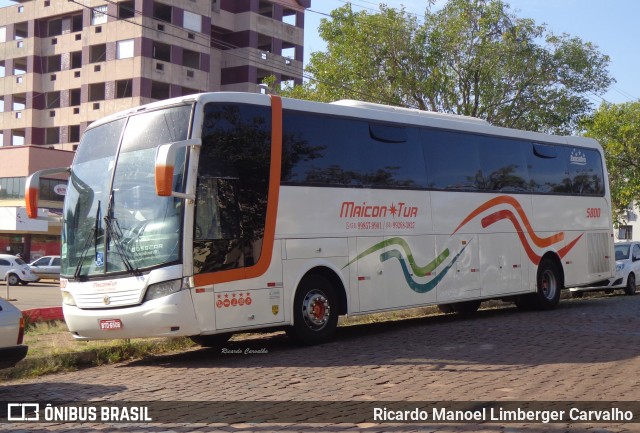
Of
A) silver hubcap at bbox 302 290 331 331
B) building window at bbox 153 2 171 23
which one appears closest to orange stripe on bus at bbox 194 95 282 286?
silver hubcap at bbox 302 290 331 331

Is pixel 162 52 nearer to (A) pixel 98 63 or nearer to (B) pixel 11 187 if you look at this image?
(A) pixel 98 63

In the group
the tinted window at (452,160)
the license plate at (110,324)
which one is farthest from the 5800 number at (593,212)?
the license plate at (110,324)

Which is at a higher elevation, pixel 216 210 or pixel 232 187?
pixel 232 187

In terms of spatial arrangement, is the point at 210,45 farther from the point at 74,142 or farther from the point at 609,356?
→ the point at 609,356

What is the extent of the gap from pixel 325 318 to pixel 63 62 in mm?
48695

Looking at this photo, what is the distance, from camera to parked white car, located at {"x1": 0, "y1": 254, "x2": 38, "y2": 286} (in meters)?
41.0

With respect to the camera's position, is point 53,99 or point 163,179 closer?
point 163,179

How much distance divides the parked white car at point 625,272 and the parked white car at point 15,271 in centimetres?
2816

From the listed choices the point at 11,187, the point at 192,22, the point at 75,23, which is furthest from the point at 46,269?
the point at 75,23

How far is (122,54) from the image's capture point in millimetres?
51938

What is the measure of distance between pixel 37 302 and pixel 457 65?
17325mm

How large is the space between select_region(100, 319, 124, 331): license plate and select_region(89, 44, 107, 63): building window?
45317 millimetres

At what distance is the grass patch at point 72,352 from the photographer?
36.2 feet

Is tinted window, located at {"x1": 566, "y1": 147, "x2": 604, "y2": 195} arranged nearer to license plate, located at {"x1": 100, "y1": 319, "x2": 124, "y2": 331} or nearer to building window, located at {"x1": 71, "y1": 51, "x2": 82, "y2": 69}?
license plate, located at {"x1": 100, "y1": 319, "x2": 124, "y2": 331}
